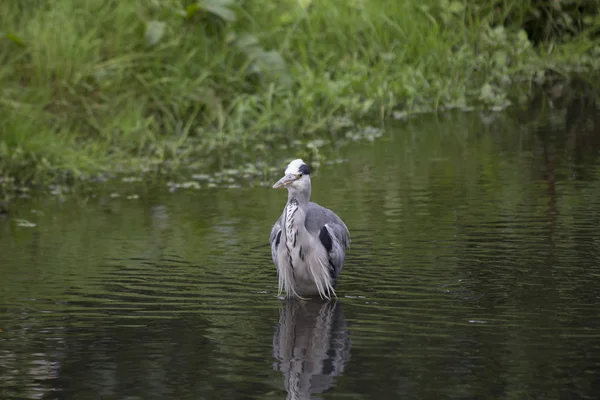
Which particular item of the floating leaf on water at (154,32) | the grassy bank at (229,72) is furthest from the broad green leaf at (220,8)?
the floating leaf on water at (154,32)

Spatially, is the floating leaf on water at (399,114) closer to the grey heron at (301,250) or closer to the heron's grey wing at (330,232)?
the heron's grey wing at (330,232)

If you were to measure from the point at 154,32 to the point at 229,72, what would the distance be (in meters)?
0.80

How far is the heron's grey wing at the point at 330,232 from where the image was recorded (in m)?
5.62

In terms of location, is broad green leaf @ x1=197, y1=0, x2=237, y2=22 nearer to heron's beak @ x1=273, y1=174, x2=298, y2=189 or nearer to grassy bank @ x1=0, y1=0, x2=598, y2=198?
grassy bank @ x1=0, y1=0, x2=598, y2=198

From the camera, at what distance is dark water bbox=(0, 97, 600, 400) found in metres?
4.32

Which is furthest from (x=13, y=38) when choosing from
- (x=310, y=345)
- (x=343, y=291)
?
(x=310, y=345)

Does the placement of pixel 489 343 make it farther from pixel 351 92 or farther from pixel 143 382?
pixel 351 92

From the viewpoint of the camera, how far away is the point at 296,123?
10680 millimetres

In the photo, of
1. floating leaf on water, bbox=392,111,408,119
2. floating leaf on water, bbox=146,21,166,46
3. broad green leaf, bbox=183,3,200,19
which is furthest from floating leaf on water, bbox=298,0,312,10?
floating leaf on water, bbox=392,111,408,119

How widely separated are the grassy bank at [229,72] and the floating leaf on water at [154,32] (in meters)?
0.01

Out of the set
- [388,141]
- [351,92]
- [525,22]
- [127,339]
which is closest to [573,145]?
[388,141]

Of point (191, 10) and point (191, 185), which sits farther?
point (191, 10)

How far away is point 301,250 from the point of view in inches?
218

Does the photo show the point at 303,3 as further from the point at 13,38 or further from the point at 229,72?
the point at 13,38
